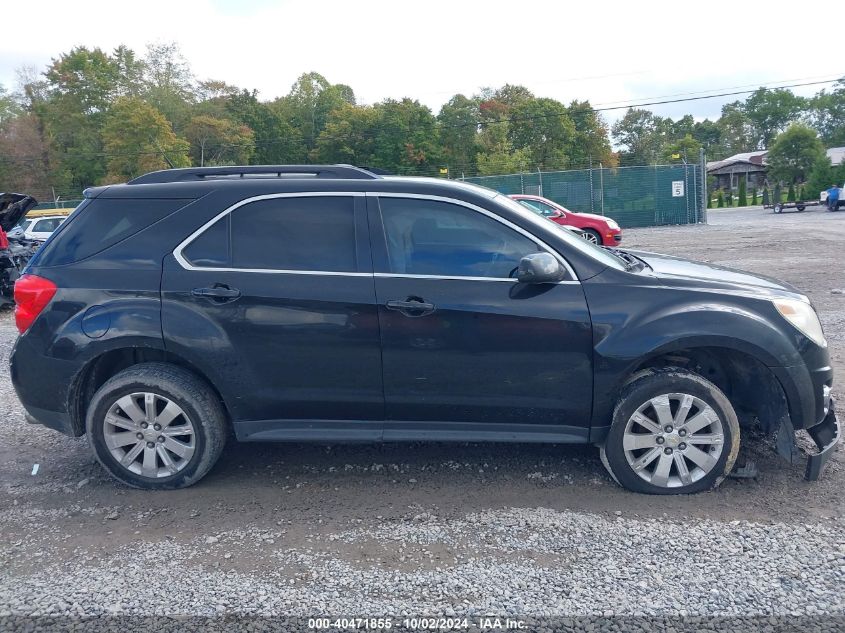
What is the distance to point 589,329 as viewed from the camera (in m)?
3.98

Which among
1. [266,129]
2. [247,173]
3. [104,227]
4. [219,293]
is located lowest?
[219,293]

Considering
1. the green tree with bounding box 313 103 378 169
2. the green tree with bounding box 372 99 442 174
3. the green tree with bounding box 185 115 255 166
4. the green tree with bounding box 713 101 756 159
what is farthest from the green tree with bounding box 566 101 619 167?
the green tree with bounding box 713 101 756 159

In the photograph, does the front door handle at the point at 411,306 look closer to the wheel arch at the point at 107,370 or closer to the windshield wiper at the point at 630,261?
the wheel arch at the point at 107,370

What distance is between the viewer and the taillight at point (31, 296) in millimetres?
4254

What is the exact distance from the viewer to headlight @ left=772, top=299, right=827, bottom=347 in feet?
13.3

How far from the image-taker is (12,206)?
35.7 feet

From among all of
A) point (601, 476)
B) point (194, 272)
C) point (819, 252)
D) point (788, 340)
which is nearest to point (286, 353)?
point (194, 272)

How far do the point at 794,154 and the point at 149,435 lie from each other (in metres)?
55.8

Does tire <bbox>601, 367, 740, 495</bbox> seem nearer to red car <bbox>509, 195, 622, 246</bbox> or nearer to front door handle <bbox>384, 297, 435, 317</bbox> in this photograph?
front door handle <bbox>384, 297, 435, 317</bbox>

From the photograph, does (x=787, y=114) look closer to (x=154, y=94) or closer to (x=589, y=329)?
(x=154, y=94)

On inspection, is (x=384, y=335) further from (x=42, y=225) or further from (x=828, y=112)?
(x=828, y=112)

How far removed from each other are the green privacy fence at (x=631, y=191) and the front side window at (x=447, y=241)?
2492 centimetres

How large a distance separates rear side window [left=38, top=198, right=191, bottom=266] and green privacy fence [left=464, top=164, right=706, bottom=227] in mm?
24995

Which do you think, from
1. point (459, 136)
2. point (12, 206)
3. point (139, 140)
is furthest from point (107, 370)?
point (459, 136)
